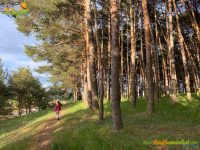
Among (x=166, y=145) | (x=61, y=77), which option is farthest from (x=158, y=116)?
(x=61, y=77)

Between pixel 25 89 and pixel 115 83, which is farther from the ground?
pixel 25 89

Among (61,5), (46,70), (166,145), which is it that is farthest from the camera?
(46,70)

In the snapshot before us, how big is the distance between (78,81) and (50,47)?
67.9 ft

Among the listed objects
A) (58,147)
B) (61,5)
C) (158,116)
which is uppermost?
(61,5)

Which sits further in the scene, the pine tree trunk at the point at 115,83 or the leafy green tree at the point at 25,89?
the leafy green tree at the point at 25,89

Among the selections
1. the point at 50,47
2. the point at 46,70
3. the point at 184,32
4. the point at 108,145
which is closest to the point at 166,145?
the point at 108,145

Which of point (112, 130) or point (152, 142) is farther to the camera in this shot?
point (112, 130)

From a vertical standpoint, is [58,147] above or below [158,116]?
below

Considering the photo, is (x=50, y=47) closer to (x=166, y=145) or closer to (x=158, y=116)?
(x=158, y=116)

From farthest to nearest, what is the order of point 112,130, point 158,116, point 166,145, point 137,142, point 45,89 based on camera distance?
point 45,89 < point 158,116 < point 112,130 < point 137,142 < point 166,145

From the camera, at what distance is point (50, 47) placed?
26.6 m

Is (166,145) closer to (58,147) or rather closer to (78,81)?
(58,147)

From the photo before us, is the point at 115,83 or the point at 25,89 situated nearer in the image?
the point at 115,83

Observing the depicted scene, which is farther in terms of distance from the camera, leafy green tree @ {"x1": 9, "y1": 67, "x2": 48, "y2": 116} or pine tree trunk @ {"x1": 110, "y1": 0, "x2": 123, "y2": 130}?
leafy green tree @ {"x1": 9, "y1": 67, "x2": 48, "y2": 116}
